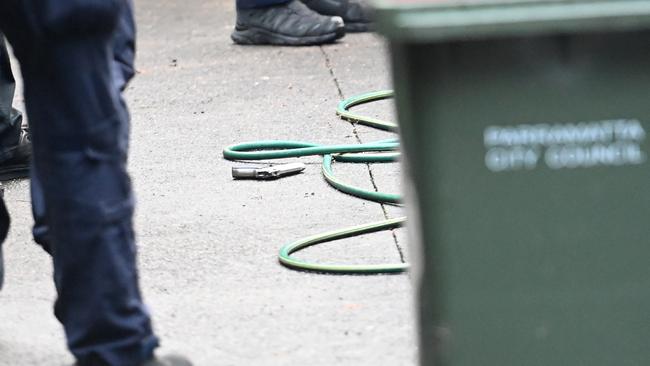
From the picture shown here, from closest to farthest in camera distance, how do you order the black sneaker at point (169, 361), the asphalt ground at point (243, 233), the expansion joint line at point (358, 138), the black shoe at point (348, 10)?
the black sneaker at point (169, 361) < the asphalt ground at point (243, 233) < the expansion joint line at point (358, 138) < the black shoe at point (348, 10)

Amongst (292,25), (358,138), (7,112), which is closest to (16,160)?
(7,112)

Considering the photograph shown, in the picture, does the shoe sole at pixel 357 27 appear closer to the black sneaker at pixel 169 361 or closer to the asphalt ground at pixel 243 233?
the asphalt ground at pixel 243 233

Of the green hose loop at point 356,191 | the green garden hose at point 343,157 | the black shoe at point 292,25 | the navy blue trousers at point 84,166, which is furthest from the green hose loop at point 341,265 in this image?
the black shoe at point 292,25

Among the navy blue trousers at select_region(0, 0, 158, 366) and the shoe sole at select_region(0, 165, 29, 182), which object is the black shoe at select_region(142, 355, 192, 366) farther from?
the shoe sole at select_region(0, 165, 29, 182)

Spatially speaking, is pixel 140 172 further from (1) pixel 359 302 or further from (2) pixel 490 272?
(2) pixel 490 272

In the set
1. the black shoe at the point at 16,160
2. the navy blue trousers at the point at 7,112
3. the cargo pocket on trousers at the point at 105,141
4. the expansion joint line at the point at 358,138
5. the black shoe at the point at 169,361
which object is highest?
the cargo pocket on trousers at the point at 105,141

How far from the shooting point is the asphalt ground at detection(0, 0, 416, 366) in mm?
3449

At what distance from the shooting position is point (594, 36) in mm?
2289

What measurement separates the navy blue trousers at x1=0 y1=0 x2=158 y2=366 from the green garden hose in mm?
1146

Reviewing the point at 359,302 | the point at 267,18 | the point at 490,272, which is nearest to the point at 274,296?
the point at 359,302

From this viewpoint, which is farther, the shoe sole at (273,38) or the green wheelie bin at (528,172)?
the shoe sole at (273,38)

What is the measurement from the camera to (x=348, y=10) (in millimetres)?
7977

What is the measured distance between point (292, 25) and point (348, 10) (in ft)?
1.79

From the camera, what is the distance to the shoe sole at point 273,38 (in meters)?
7.54
